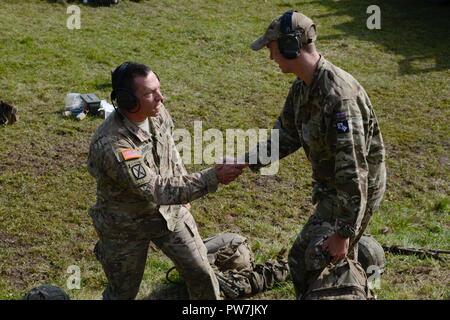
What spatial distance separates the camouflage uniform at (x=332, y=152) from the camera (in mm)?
5078

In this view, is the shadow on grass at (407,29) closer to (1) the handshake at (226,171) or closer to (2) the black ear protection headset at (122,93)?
(1) the handshake at (226,171)

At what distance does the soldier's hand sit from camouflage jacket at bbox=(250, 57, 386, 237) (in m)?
0.07

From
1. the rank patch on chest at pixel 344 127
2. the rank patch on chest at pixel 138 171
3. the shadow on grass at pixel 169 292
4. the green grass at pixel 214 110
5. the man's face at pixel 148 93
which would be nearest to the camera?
the rank patch on chest at pixel 344 127

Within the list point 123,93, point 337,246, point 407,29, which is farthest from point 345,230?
point 407,29

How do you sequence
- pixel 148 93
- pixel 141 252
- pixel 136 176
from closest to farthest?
pixel 136 176, pixel 148 93, pixel 141 252

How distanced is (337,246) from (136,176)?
5.39ft

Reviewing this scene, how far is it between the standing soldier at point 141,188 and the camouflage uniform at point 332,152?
0.65m

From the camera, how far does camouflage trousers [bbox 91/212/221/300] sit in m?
5.92

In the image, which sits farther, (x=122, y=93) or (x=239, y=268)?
(x=239, y=268)

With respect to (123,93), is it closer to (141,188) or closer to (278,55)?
(141,188)

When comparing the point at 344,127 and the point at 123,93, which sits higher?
the point at 123,93

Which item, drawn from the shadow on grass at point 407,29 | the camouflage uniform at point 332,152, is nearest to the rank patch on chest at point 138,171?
the camouflage uniform at point 332,152

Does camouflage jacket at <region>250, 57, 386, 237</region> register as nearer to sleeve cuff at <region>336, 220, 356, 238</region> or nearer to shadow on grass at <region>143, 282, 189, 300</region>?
sleeve cuff at <region>336, 220, 356, 238</region>

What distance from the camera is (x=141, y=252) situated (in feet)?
19.7
